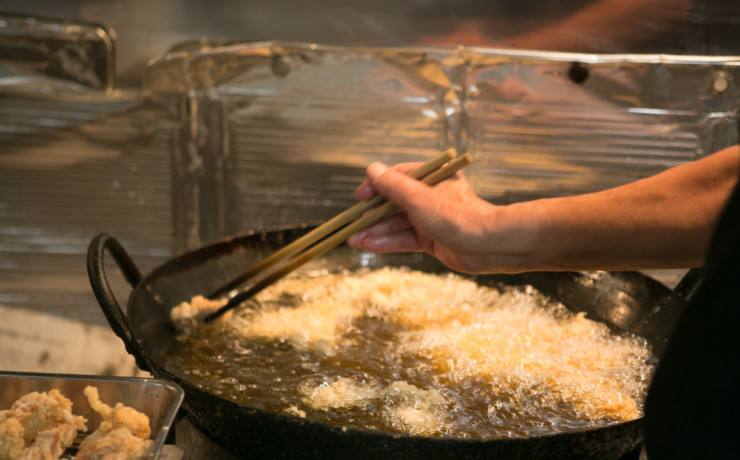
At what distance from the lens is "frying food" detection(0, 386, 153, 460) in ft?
3.15

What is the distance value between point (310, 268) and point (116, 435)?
3.53 ft

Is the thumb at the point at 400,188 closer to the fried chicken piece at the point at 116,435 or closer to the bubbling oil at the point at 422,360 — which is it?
the bubbling oil at the point at 422,360

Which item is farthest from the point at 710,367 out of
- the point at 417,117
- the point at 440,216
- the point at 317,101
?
the point at 317,101

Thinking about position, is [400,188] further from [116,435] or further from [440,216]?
[116,435]

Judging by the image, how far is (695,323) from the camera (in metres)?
0.82

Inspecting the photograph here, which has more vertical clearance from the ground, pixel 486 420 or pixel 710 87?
pixel 710 87

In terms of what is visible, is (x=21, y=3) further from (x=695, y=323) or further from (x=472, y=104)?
(x=695, y=323)

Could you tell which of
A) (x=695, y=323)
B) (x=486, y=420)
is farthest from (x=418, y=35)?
(x=695, y=323)

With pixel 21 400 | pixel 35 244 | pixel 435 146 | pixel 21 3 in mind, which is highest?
pixel 21 3

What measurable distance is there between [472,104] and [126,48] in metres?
1.35

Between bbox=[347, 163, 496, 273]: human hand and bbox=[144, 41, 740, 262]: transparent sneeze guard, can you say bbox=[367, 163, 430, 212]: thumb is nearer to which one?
bbox=[347, 163, 496, 273]: human hand

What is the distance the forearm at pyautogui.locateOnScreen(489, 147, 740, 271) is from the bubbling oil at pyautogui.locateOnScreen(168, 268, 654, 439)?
30cm

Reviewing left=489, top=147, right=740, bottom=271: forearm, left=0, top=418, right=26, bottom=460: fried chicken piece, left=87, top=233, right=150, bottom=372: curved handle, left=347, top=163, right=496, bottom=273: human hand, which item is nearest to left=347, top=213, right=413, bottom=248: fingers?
left=347, top=163, right=496, bottom=273: human hand

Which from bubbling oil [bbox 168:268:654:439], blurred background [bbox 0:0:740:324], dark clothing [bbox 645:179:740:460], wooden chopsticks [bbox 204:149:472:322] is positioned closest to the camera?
dark clothing [bbox 645:179:740:460]
